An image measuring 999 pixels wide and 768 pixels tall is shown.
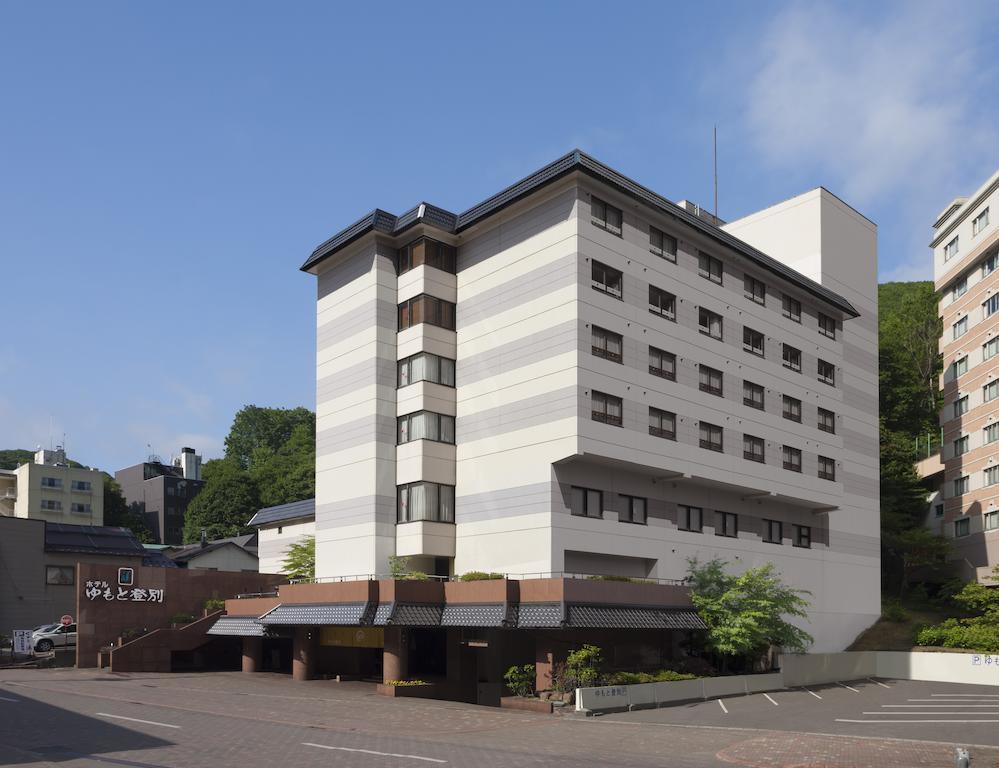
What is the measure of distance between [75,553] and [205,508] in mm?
53696

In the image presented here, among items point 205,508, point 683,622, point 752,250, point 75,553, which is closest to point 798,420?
point 752,250

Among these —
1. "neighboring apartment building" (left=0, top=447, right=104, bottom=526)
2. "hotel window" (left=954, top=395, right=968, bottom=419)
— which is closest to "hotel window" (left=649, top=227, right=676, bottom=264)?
"hotel window" (left=954, top=395, right=968, bottom=419)

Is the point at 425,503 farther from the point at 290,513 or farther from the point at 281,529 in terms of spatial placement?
the point at 281,529

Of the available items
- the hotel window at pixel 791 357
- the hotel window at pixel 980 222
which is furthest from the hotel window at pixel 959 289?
the hotel window at pixel 791 357

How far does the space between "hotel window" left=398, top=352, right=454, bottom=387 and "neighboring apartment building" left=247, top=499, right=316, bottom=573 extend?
2311 cm

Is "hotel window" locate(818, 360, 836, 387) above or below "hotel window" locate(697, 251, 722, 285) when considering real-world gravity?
below

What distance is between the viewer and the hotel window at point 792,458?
5915cm

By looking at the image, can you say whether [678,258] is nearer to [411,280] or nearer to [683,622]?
[411,280]

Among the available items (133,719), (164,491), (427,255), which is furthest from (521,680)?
(164,491)

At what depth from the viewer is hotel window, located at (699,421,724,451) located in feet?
175

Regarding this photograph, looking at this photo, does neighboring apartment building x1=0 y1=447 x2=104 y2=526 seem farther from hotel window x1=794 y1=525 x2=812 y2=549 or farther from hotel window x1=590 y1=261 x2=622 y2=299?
hotel window x1=590 y1=261 x2=622 y2=299

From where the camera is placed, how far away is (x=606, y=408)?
47719mm

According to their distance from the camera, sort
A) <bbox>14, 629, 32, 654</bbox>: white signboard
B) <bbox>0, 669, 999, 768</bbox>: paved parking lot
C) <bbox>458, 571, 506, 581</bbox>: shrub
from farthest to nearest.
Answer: <bbox>14, 629, 32, 654</bbox>: white signboard → <bbox>458, 571, 506, 581</bbox>: shrub → <bbox>0, 669, 999, 768</bbox>: paved parking lot

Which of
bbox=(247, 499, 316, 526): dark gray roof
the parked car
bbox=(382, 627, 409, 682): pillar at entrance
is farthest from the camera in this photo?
bbox=(247, 499, 316, 526): dark gray roof
